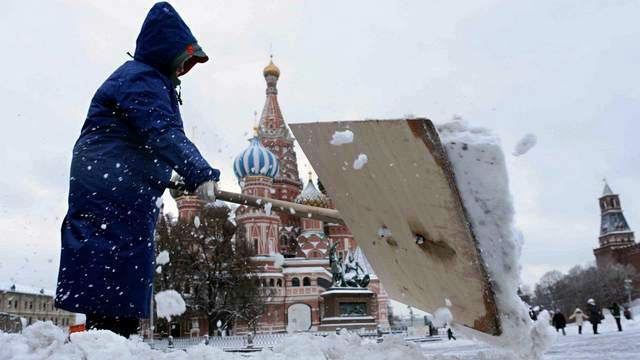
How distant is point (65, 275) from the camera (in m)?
2.05

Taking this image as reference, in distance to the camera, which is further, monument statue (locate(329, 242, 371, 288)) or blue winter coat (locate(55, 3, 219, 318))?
monument statue (locate(329, 242, 371, 288))

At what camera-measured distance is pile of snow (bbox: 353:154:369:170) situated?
8.39ft

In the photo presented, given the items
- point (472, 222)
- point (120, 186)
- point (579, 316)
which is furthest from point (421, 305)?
point (579, 316)

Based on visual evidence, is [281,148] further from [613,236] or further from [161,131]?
[613,236]

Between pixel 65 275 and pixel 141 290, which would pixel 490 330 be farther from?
pixel 65 275

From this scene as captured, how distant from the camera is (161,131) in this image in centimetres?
211

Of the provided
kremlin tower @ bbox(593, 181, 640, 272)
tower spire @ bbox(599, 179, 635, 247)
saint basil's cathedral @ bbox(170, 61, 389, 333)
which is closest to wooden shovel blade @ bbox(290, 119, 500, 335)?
saint basil's cathedral @ bbox(170, 61, 389, 333)

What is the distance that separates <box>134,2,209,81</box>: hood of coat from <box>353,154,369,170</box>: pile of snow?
0.90m

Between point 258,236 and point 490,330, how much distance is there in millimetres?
33914

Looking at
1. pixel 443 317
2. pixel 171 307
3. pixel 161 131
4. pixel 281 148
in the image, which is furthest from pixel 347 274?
pixel 281 148

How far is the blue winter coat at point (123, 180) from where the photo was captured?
2.06 m

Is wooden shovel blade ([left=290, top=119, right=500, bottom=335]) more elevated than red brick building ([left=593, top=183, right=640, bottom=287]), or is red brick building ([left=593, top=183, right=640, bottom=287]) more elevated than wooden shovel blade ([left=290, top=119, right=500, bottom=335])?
red brick building ([left=593, top=183, right=640, bottom=287])

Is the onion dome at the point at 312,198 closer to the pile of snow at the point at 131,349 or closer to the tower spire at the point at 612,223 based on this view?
the pile of snow at the point at 131,349

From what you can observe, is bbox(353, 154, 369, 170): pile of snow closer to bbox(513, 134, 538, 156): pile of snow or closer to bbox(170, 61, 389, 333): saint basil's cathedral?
bbox(513, 134, 538, 156): pile of snow
